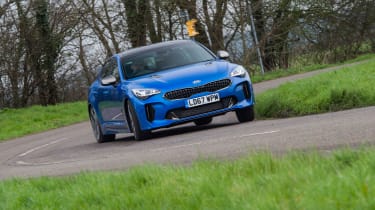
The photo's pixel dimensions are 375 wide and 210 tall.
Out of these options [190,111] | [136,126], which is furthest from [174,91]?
[136,126]

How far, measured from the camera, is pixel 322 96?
48.7ft

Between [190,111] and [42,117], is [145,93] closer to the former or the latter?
[190,111]

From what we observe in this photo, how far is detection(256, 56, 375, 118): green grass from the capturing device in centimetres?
1432

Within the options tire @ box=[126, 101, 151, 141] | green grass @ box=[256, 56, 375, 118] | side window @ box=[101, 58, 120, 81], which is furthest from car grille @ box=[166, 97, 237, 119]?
side window @ box=[101, 58, 120, 81]

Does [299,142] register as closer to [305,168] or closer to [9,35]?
[305,168]

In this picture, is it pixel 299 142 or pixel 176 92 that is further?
pixel 176 92

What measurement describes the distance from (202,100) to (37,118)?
65.5 ft

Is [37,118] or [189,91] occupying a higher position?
[189,91]

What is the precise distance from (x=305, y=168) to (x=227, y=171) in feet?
3.20

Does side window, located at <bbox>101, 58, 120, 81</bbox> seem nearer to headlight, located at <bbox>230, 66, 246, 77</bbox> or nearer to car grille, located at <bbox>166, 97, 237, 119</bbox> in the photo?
car grille, located at <bbox>166, 97, 237, 119</bbox>

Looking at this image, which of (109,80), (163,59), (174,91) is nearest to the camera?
(174,91)

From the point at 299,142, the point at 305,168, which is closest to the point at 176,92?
the point at 299,142

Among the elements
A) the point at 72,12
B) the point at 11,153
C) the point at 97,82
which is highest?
the point at 72,12

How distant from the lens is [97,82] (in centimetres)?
1720
